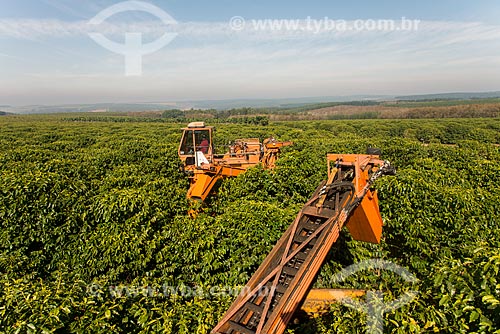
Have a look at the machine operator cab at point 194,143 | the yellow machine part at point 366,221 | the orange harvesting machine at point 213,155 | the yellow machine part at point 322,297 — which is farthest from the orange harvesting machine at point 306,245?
the machine operator cab at point 194,143

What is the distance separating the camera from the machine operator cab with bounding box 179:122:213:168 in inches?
487

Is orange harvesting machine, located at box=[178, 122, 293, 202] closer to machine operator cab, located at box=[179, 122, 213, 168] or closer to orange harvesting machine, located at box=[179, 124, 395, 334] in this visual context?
machine operator cab, located at box=[179, 122, 213, 168]

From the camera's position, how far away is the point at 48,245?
6.82 m

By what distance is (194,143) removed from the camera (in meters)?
12.2

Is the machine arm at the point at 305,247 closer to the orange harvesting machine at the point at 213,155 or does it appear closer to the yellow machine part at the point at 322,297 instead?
the yellow machine part at the point at 322,297

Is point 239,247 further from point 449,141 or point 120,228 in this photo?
point 449,141

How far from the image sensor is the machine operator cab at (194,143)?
12359 millimetres

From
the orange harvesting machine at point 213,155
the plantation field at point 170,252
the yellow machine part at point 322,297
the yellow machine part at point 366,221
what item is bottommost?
the yellow machine part at point 322,297

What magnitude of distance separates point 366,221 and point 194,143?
341 inches

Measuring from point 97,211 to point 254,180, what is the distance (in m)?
5.11

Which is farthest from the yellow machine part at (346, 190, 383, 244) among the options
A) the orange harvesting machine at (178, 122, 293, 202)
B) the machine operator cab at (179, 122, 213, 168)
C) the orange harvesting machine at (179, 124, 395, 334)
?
the machine operator cab at (179, 122, 213, 168)

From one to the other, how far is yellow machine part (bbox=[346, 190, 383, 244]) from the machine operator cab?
7930 mm

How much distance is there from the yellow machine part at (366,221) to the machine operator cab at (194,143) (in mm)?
7930

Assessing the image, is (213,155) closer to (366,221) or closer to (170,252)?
(170,252)
